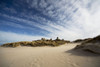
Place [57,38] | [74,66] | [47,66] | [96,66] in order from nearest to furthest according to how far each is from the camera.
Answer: [96,66], [74,66], [47,66], [57,38]

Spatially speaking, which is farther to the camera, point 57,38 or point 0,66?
point 57,38

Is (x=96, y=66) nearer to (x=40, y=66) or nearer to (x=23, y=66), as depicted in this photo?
(x=40, y=66)

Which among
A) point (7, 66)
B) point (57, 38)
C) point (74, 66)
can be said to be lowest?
point (7, 66)

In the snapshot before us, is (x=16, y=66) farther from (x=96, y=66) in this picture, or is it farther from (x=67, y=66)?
(x=96, y=66)

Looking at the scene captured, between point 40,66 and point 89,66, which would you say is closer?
point 89,66

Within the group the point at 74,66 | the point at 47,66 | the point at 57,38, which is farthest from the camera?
the point at 57,38

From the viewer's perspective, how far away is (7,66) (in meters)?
2.98

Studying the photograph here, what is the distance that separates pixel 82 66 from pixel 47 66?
1.78 meters

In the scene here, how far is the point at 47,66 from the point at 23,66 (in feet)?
4.72

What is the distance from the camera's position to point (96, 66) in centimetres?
228

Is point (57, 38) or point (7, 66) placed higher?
point (57, 38)

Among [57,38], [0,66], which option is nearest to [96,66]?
[0,66]

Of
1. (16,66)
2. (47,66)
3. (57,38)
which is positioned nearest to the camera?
(47,66)

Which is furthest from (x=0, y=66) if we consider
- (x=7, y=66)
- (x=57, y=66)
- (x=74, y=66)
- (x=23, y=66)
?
(x=74, y=66)
